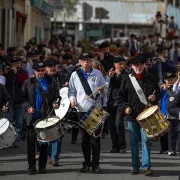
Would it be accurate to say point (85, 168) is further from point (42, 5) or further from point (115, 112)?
point (42, 5)

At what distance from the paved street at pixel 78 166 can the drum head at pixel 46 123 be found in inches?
31.8

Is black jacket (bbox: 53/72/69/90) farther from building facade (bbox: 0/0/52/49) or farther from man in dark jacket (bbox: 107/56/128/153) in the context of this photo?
building facade (bbox: 0/0/52/49)

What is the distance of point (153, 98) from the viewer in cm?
1248

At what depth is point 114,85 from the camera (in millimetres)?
15898

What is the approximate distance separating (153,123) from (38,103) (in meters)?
2.07

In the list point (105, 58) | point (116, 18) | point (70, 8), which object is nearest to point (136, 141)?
point (105, 58)

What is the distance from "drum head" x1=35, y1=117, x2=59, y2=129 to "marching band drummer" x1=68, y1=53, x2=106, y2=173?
507mm

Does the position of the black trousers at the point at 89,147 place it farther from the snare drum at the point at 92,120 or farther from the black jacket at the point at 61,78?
the black jacket at the point at 61,78

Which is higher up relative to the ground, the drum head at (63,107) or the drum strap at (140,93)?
the drum strap at (140,93)

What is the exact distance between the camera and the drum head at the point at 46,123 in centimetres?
1248

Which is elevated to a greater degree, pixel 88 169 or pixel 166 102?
pixel 166 102

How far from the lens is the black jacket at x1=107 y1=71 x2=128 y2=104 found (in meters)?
15.8

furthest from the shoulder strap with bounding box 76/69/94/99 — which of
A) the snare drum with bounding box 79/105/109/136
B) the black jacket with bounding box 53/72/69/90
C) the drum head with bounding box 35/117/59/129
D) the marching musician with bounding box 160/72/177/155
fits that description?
the black jacket with bounding box 53/72/69/90

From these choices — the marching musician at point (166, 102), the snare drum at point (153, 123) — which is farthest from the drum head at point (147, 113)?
the marching musician at point (166, 102)
